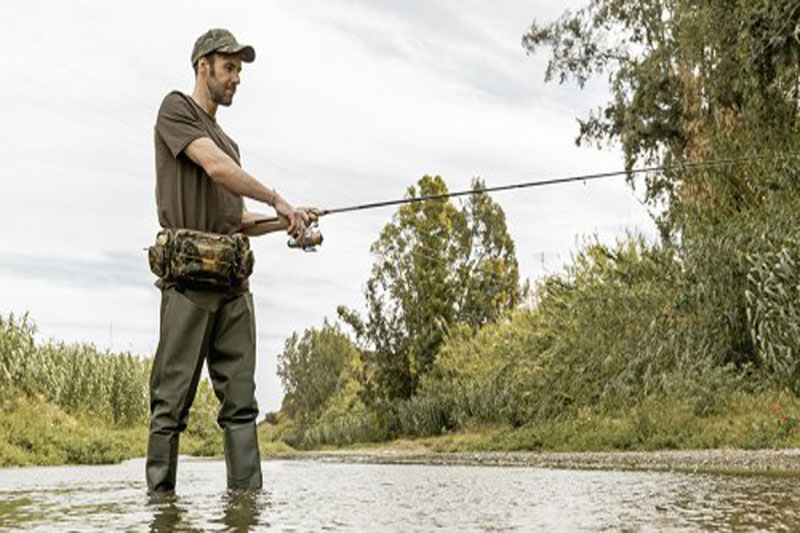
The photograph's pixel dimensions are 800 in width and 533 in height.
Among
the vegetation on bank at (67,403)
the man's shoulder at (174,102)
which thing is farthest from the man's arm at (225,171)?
the vegetation on bank at (67,403)

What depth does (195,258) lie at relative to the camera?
4285 mm

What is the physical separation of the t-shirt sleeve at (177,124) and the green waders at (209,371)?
660 millimetres

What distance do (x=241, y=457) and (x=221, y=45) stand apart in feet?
6.22

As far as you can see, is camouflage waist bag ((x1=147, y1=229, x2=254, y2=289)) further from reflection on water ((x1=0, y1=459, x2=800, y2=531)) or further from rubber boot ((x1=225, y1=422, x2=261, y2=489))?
reflection on water ((x1=0, y1=459, x2=800, y2=531))

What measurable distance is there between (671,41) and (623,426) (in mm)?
13710

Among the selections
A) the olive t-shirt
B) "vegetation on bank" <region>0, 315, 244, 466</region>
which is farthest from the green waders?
"vegetation on bank" <region>0, 315, 244, 466</region>

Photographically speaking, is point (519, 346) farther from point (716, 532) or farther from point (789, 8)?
point (716, 532)

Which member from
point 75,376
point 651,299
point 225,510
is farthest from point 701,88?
point 225,510

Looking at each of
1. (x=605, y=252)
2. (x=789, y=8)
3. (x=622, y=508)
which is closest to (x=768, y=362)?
(x=789, y=8)

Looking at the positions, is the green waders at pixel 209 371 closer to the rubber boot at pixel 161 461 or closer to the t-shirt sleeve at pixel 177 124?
the rubber boot at pixel 161 461

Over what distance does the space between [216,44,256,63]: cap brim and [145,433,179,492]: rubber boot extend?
1.76 m

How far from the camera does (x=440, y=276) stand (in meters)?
25.3

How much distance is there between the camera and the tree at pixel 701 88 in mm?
14086

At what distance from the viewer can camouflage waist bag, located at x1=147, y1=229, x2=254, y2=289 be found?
168 inches
